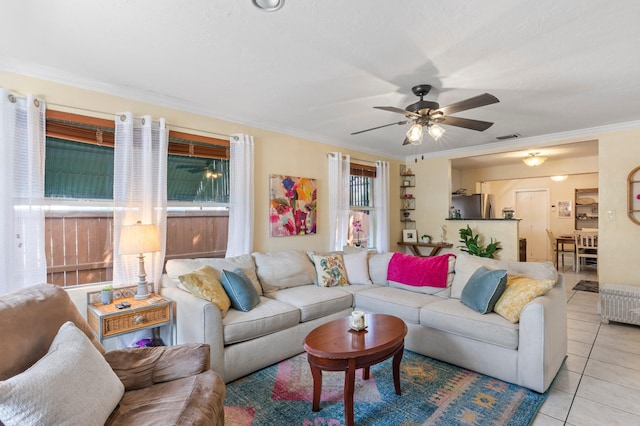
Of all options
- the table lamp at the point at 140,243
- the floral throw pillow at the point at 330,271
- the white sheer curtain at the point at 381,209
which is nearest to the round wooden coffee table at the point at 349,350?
the floral throw pillow at the point at 330,271

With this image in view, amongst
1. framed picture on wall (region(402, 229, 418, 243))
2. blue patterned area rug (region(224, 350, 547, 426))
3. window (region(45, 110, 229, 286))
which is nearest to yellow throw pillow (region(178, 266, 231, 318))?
blue patterned area rug (region(224, 350, 547, 426))

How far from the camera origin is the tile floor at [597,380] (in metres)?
2.04

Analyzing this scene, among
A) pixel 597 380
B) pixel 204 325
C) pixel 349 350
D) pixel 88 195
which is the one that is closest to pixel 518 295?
pixel 597 380

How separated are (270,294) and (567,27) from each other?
3167 millimetres

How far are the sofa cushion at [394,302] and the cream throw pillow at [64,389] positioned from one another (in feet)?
7.64

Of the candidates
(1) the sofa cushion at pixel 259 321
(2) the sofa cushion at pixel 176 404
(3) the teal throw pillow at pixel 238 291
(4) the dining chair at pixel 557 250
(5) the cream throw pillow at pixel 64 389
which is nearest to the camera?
(5) the cream throw pillow at pixel 64 389

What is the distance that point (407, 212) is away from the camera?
627 cm

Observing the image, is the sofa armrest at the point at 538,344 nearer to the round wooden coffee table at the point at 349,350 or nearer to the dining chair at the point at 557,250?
the round wooden coffee table at the point at 349,350

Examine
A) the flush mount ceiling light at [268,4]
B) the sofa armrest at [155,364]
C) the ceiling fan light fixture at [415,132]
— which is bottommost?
the sofa armrest at [155,364]

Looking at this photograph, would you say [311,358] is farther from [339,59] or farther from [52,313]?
[339,59]

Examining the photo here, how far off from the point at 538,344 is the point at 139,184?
351 centimetres

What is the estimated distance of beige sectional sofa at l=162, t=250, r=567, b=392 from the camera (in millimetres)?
2371

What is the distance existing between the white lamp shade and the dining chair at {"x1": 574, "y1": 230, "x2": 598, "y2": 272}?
26.1 ft

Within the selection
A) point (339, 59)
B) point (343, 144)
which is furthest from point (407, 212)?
point (339, 59)
